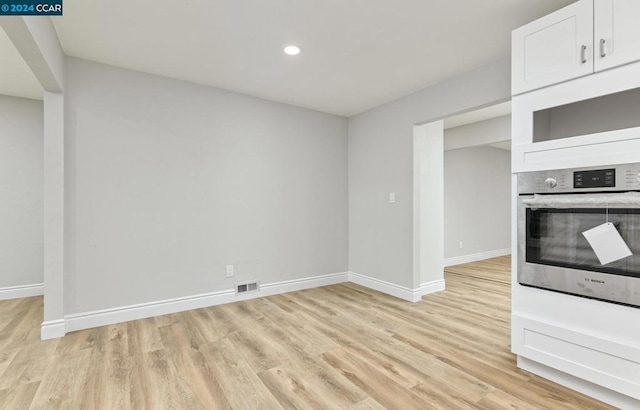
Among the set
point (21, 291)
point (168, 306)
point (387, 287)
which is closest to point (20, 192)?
point (21, 291)

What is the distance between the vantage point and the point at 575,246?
1871 mm

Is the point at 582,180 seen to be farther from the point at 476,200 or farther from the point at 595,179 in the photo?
the point at 476,200

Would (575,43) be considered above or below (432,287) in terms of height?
above

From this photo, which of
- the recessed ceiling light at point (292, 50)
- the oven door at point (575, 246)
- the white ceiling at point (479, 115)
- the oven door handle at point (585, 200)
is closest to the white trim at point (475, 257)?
the white ceiling at point (479, 115)

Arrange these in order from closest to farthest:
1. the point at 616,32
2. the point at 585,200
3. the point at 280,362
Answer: the point at 616,32, the point at 585,200, the point at 280,362

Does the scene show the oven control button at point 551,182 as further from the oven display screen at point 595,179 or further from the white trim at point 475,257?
the white trim at point 475,257

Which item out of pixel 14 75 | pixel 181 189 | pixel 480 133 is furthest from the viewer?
pixel 480 133

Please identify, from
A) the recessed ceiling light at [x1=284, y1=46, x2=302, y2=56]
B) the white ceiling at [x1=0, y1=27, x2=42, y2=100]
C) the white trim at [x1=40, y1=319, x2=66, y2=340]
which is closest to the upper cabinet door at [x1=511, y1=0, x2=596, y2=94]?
the recessed ceiling light at [x1=284, y1=46, x2=302, y2=56]

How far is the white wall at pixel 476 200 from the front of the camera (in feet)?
19.0

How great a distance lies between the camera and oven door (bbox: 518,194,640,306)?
1659 mm

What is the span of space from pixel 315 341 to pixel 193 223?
5.93 feet

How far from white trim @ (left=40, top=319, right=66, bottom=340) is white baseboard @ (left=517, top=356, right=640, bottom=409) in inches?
143

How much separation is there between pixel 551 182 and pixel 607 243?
0.44 meters

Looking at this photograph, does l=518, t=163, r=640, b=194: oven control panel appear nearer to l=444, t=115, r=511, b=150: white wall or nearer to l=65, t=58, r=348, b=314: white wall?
l=65, t=58, r=348, b=314: white wall
